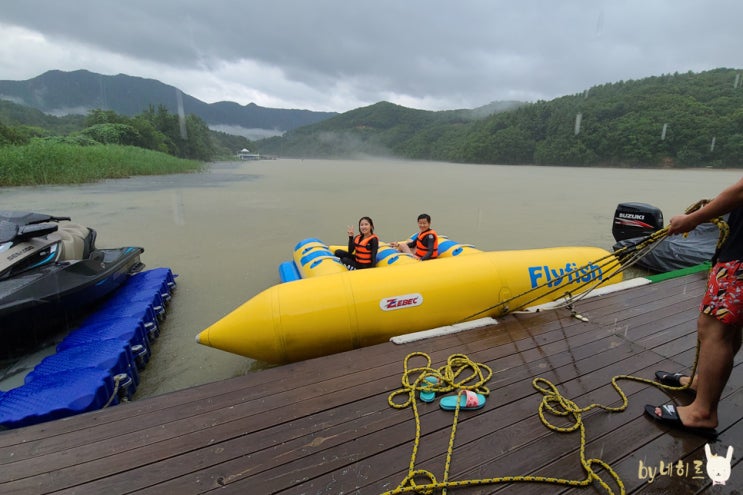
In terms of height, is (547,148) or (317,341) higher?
(547,148)

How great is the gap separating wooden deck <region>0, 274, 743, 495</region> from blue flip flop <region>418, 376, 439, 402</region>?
40 millimetres

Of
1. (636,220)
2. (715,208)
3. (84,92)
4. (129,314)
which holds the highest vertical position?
(84,92)

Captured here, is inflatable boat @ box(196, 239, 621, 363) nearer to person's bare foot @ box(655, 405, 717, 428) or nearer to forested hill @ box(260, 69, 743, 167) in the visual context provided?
person's bare foot @ box(655, 405, 717, 428)

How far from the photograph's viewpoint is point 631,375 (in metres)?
1.91

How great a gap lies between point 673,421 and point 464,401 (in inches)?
33.2

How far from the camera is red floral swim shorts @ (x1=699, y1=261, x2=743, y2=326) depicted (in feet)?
4.17

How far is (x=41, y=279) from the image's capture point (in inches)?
108

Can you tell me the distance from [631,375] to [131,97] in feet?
634

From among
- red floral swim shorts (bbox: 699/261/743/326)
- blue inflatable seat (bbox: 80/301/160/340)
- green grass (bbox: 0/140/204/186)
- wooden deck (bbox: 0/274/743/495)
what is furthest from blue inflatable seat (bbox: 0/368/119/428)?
green grass (bbox: 0/140/204/186)

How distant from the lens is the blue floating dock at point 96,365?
70.4 inches

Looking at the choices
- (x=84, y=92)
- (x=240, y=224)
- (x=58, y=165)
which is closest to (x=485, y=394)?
(x=240, y=224)

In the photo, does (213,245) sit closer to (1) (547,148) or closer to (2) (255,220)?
(2) (255,220)

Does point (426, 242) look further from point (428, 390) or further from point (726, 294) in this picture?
point (726, 294)

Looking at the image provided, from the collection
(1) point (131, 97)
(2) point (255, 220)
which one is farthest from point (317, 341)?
(1) point (131, 97)
